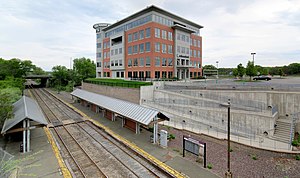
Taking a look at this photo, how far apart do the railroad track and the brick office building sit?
2564cm

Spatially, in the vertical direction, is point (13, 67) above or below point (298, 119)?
above

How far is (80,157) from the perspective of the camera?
13.6 metres

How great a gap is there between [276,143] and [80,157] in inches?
735

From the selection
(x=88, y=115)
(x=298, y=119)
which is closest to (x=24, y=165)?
(x=88, y=115)

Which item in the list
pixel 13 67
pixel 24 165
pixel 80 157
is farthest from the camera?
pixel 13 67

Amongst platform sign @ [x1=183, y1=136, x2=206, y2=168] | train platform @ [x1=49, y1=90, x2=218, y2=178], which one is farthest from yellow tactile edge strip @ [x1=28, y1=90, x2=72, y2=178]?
platform sign @ [x1=183, y1=136, x2=206, y2=168]

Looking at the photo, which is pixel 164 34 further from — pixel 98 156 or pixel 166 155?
pixel 98 156

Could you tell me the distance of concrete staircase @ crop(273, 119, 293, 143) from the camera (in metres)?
17.1

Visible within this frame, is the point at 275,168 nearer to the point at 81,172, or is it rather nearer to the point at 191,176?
the point at 191,176

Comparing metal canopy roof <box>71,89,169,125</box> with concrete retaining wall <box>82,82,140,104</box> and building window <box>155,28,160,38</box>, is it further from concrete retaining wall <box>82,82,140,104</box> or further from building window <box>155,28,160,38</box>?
building window <box>155,28,160,38</box>

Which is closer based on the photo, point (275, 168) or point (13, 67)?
point (275, 168)

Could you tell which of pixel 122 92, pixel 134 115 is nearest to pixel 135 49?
pixel 122 92

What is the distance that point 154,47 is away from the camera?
4084cm

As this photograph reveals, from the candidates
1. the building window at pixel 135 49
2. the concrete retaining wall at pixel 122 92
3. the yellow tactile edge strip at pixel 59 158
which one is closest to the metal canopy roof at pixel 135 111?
the concrete retaining wall at pixel 122 92
